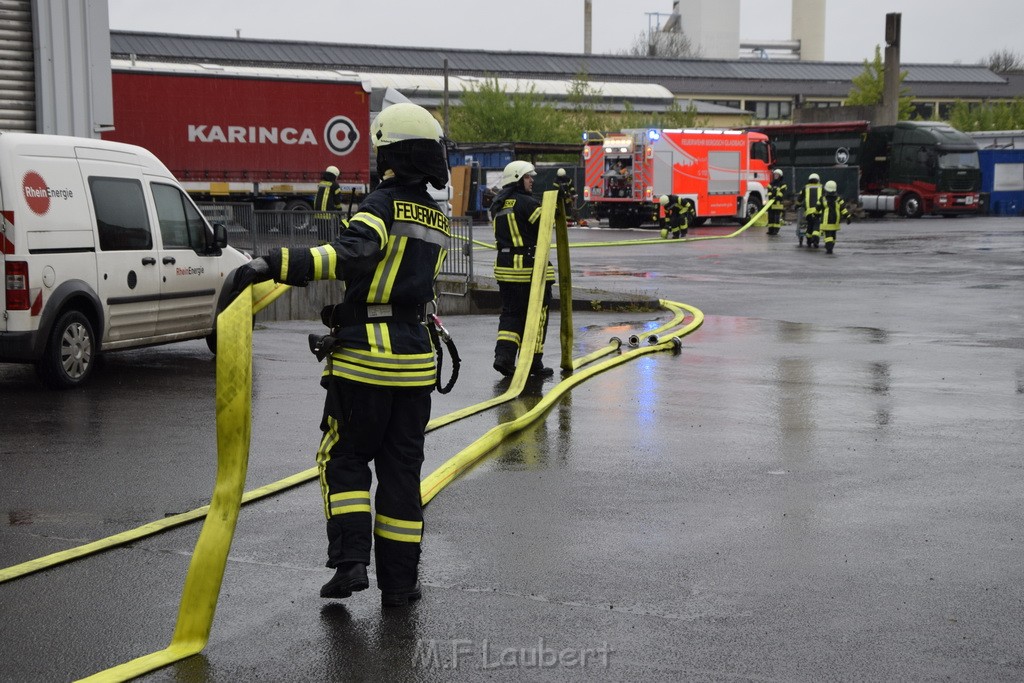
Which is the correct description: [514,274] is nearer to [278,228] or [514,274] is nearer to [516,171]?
[516,171]

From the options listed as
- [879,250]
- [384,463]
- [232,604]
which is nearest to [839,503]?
[384,463]

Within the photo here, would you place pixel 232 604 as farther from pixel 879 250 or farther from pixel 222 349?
pixel 879 250

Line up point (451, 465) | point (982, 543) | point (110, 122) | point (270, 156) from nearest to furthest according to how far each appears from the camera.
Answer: point (982, 543)
point (451, 465)
point (110, 122)
point (270, 156)

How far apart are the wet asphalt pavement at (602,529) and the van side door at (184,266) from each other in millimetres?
476

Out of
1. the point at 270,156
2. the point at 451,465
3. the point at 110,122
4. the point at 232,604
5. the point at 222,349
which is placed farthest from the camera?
the point at 270,156

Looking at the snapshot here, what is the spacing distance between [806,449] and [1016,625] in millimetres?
3411

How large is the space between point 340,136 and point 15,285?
23.7 meters

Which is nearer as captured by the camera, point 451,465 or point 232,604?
point 232,604

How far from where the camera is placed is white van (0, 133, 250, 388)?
9898mm

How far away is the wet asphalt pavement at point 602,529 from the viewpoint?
4.53 m

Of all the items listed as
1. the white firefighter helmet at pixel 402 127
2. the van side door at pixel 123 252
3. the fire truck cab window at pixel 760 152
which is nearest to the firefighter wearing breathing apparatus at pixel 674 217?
the fire truck cab window at pixel 760 152

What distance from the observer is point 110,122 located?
60.1 ft

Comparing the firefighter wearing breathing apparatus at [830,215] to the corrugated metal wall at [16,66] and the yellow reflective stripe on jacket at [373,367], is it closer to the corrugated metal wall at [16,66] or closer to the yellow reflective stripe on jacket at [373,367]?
the corrugated metal wall at [16,66]

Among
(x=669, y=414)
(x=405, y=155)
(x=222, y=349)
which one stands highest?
(x=405, y=155)
